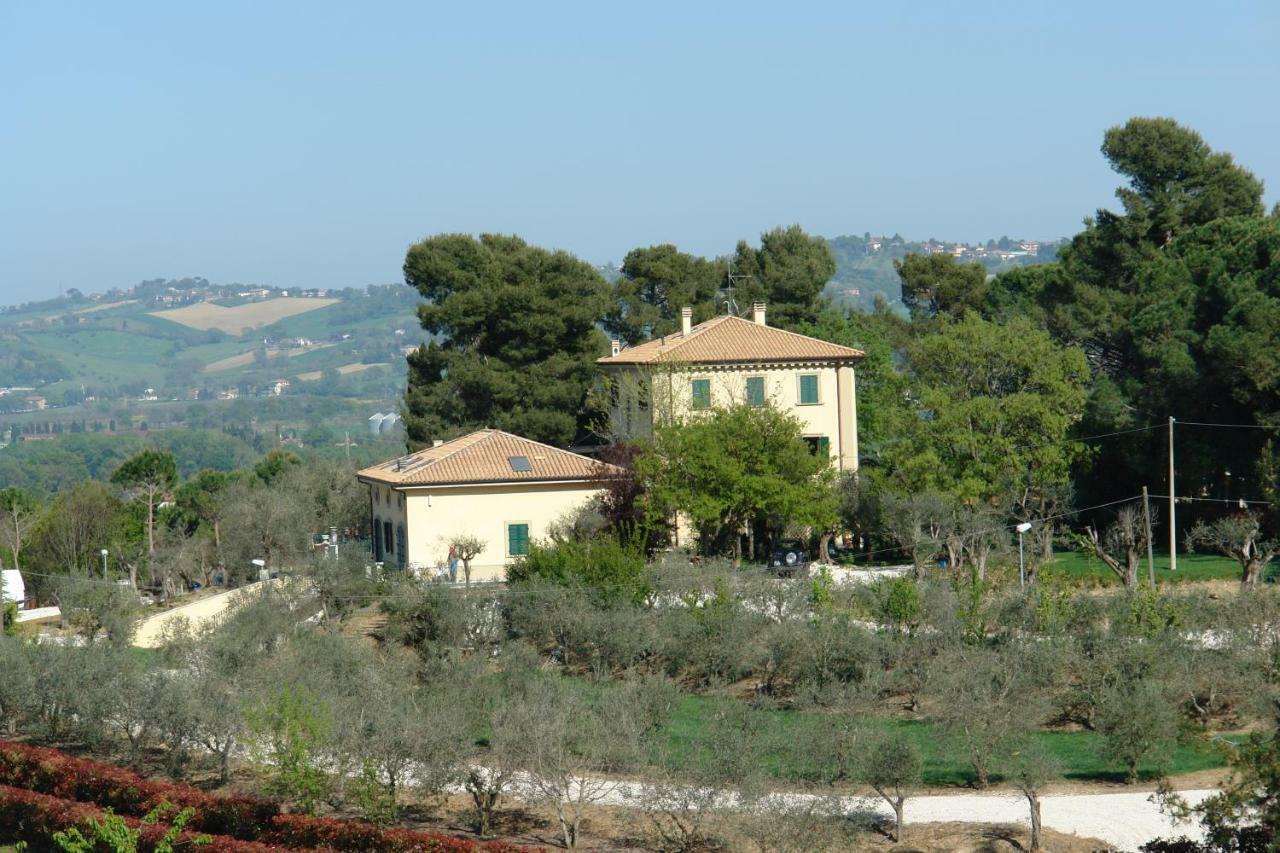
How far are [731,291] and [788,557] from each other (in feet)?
63.5

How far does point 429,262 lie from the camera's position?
174 feet

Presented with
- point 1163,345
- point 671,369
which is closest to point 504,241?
point 671,369

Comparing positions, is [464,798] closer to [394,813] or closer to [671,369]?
[394,813]

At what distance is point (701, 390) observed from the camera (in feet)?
134

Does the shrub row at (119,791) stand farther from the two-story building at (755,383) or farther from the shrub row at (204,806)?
the two-story building at (755,383)

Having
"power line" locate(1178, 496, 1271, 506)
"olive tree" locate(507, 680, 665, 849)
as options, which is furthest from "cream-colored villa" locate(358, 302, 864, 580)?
"olive tree" locate(507, 680, 665, 849)

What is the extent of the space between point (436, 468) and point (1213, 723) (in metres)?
21.0

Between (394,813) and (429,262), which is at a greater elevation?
(429,262)

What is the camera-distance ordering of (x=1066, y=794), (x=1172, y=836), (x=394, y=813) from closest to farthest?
(x=1172, y=836) < (x=394, y=813) < (x=1066, y=794)

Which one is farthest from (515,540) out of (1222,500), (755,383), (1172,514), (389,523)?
(1222,500)

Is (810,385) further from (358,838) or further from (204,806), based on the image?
→ (358,838)

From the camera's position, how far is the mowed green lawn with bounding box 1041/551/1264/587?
3105 centimetres

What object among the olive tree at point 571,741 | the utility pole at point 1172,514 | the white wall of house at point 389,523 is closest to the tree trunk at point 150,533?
the white wall of house at point 389,523

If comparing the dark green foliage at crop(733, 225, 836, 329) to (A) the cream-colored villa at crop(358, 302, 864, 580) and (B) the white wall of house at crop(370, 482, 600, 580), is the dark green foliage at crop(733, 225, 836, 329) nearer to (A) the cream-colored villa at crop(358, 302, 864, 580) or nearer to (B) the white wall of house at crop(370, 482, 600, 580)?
(A) the cream-colored villa at crop(358, 302, 864, 580)
